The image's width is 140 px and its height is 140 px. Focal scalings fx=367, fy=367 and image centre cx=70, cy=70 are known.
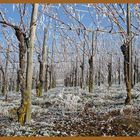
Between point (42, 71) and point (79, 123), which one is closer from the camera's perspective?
point (79, 123)

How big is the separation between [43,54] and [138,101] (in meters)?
11.5

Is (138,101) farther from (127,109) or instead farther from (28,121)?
(28,121)

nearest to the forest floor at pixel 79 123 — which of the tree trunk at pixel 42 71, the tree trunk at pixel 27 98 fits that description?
the tree trunk at pixel 27 98

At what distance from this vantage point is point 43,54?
2633 centimetres

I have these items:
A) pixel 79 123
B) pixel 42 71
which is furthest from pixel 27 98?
pixel 42 71

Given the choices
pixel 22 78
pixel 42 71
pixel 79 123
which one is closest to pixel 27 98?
pixel 22 78

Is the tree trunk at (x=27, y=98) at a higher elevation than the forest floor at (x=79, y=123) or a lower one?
higher

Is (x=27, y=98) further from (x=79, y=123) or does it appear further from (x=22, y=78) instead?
(x=79, y=123)

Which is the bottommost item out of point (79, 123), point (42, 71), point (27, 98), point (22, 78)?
→ point (79, 123)

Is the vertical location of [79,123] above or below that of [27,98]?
below

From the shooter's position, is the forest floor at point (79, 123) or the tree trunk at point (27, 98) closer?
the forest floor at point (79, 123)

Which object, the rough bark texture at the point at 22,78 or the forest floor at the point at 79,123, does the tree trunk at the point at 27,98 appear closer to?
the rough bark texture at the point at 22,78

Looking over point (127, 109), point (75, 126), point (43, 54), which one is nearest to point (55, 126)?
point (75, 126)

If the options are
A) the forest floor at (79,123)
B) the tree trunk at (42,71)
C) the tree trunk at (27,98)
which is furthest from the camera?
the tree trunk at (42,71)
